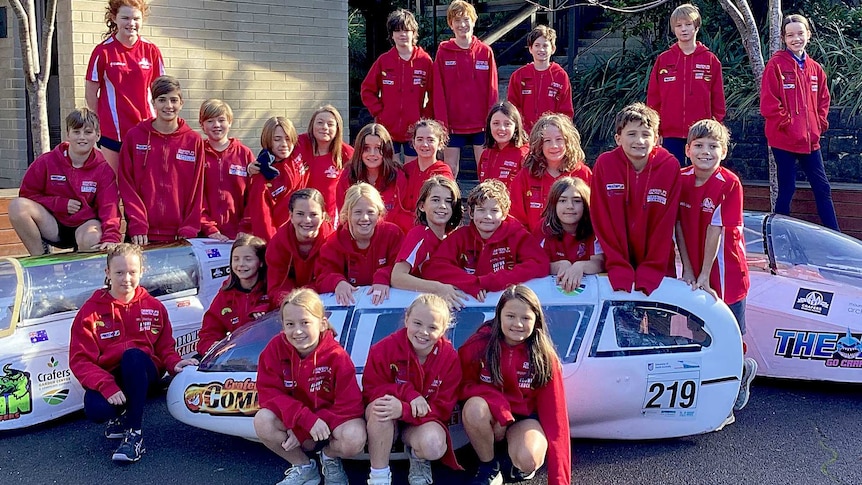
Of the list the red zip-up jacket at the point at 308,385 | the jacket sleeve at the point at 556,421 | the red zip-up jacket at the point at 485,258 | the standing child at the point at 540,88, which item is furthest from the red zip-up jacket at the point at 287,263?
the standing child at the point at 540,88

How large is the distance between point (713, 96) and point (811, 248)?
2521mm

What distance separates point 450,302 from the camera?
4984 mm

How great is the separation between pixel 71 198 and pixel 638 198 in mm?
3877

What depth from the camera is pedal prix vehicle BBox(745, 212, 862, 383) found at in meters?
5.64

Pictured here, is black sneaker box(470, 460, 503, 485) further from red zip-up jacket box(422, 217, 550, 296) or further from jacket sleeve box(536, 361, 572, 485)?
red zip-up jacket box(422, 217, 550, 296)

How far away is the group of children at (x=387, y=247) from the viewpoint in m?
4.51

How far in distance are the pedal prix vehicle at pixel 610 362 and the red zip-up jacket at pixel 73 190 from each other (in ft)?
6.85

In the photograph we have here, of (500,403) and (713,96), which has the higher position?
(713,96)

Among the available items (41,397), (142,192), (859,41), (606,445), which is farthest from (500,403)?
(859,41)

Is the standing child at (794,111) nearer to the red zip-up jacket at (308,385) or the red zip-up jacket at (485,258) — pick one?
the red zip-up jacket at (485,258)

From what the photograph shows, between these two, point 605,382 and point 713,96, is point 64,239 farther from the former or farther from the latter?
point 713,96

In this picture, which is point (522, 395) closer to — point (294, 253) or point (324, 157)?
point (294, 253)

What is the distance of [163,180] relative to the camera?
22.5 feet

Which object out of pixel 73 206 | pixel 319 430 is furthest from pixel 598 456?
pixel 73 206
